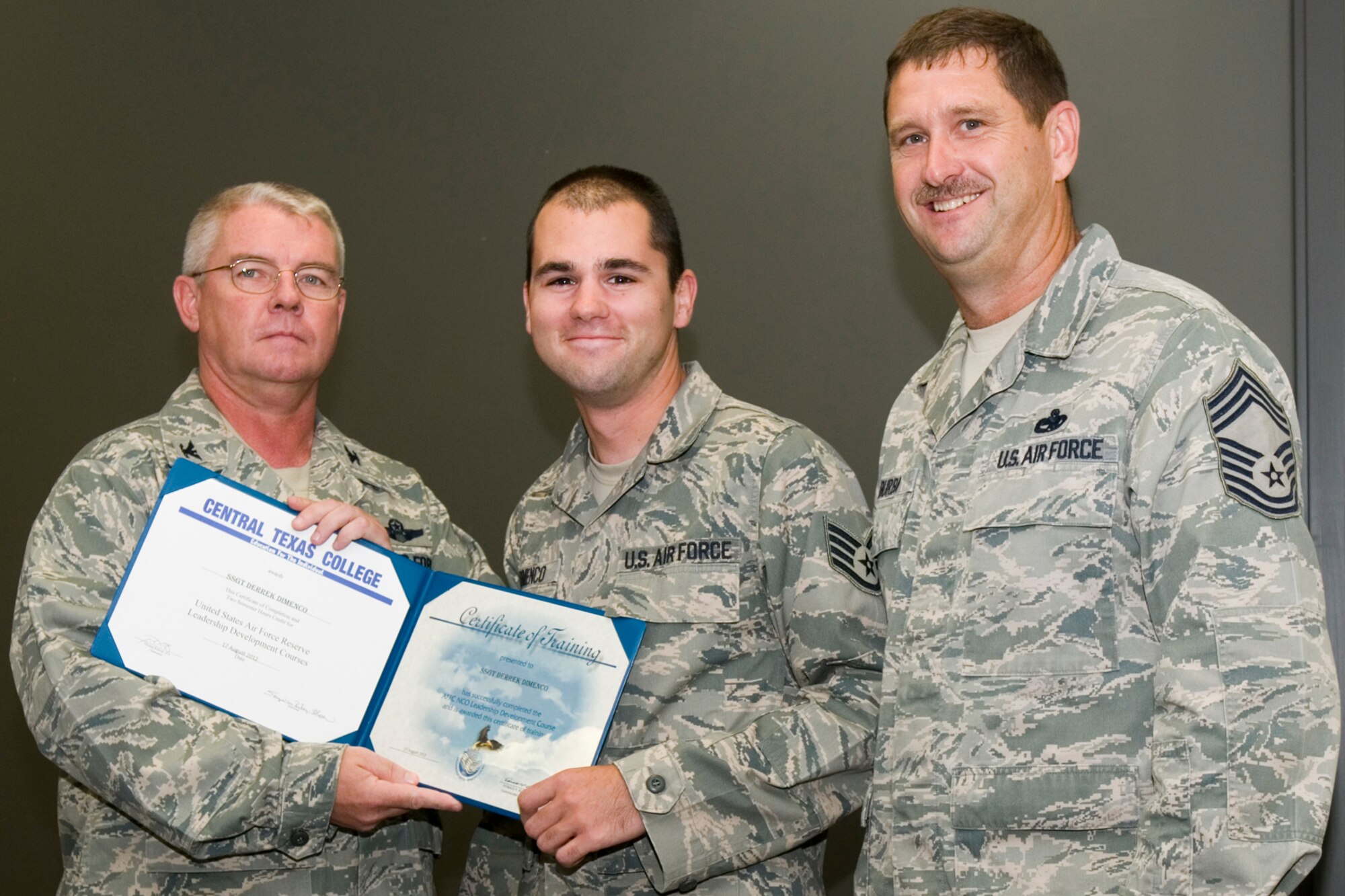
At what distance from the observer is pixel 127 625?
1942 mm

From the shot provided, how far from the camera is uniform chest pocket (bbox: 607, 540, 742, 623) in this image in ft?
6.63

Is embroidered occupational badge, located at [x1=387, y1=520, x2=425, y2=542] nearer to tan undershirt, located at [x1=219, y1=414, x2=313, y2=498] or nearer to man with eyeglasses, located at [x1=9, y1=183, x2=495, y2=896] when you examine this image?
man with eyeglasses, located at [x1=9, y1=183, x2=495, y2=896]

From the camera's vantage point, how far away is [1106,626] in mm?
1533

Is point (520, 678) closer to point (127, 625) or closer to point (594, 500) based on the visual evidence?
point (594, 500)

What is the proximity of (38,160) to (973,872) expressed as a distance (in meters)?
3.26

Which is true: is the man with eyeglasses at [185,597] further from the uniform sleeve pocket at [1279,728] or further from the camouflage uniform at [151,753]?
the uniform sleeve pocket at [1279,728]

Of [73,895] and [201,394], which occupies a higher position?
[201,394]

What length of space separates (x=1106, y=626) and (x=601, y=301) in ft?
3.37

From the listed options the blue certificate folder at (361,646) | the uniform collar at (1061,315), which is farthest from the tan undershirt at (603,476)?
the uniform collar at (1061,315)

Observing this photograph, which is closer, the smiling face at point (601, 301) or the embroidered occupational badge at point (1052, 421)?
the embroidered occupational badge at point (1052, 421)

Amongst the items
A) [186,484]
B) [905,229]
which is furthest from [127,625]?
[905,229]

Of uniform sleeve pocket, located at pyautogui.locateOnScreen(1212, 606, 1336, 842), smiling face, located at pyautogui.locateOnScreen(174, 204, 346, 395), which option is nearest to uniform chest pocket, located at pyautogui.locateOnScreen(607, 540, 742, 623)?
smiling face, located at pyautogui.locateOnScreen(174, 204, 346, 395)

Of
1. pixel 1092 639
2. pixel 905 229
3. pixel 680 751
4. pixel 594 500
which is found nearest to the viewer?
pixel 1092 639

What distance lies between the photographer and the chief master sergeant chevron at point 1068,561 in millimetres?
1354
